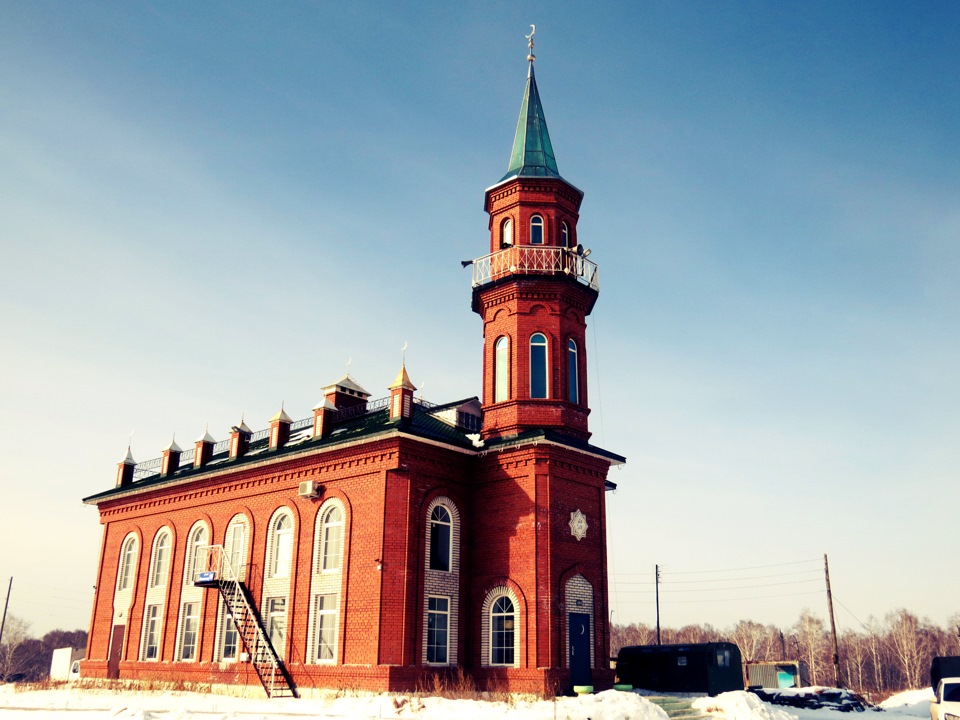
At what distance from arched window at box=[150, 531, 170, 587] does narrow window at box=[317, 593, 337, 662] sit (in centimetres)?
1024

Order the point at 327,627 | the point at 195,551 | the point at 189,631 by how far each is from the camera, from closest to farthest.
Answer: the point at 327,627 → the point at 189,631 → the point at 195,551

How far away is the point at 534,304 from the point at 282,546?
12354 mm

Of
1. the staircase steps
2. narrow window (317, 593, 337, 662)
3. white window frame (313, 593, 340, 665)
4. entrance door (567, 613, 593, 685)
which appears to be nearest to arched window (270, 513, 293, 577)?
→ white window frame (313, 593, 340, 665)

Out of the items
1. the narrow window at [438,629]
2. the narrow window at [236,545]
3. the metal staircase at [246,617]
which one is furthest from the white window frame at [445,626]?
the narrow window at [236,545]

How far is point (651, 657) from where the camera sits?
93.2 ft

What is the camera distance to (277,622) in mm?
27859

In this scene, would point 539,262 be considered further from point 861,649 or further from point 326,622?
point 861,649

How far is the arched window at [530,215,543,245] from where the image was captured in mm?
29609

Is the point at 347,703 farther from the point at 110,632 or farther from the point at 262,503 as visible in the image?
the point at 110,632

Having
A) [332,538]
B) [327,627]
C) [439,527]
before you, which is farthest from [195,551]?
[439,527]

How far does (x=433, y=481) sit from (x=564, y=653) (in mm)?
6617

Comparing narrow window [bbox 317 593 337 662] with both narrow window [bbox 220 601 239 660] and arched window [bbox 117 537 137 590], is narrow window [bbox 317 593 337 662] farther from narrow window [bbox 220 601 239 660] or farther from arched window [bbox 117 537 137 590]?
arched window [bbox 117 537 137 590]

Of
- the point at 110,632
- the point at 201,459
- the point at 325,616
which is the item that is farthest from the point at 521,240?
the point at 110,632

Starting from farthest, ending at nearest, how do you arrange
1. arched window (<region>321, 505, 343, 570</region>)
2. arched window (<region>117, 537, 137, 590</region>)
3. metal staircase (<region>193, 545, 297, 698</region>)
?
arched window (<region>117, 537, 137, 590</region>) < arched window (<region>321, 505, 343, 570</region>) < metal staircase (<region>193, 545, 297, 698</region>)
